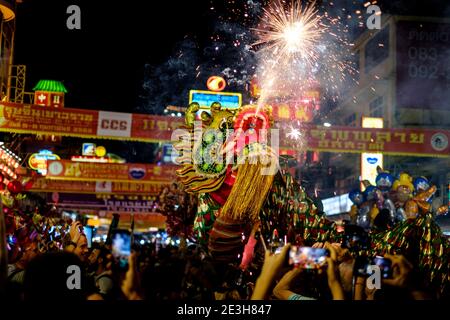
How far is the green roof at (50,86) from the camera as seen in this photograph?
39.8 metres

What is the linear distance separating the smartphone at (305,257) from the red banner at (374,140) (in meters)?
11.4

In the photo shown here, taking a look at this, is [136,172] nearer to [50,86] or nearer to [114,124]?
[114,124]

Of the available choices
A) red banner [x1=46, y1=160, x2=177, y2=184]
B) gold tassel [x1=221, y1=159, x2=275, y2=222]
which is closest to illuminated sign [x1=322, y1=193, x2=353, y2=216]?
red banner [x1=46, y1=160, x2=177, y2=184]

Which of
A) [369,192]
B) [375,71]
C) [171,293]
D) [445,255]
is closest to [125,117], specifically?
[369,192]

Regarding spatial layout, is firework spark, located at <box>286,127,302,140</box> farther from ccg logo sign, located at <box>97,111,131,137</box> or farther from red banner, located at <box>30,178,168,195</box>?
red banner, located at <box>30,178,168,195</box>

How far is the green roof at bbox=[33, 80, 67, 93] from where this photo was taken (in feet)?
131

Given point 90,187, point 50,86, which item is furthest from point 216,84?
point 50,86

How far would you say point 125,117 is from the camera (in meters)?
13.9

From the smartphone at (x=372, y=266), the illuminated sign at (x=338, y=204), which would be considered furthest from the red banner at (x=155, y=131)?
the illuminated sign at (x=338, y=204)

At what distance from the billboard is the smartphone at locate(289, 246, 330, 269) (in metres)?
22.4

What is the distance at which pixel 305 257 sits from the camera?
294 centimetres

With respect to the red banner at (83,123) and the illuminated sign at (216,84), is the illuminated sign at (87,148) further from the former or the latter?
the red banner at (83,123)

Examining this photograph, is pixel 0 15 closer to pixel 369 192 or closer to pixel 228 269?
pixel 369 192

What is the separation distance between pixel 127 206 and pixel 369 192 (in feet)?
69.2
